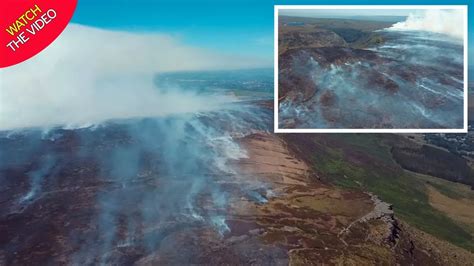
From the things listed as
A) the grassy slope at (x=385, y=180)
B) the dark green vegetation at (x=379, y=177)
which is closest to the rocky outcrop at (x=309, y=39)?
the dark green vegetation at (x=379, y=177)

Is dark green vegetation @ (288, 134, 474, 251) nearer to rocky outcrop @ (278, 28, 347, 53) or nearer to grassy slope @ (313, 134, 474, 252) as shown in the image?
grassy slope @ (313, 134, 474, 252)

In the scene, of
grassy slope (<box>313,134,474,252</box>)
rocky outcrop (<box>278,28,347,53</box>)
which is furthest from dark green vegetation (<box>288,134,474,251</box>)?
rocky outcrop (<box>278,28,347,53</box>)

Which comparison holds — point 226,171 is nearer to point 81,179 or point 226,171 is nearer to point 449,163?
point 81,179

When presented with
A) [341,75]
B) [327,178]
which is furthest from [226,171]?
[341,75]

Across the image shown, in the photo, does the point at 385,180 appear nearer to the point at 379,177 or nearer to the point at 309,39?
the point at 379,177

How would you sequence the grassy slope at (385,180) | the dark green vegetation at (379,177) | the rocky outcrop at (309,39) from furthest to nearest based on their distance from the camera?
the dark green vegetation at (379,177) → the grassy slope at (385,180) → the rocky outcrop at (309,39)

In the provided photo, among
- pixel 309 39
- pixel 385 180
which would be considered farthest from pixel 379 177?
pixel 309 39

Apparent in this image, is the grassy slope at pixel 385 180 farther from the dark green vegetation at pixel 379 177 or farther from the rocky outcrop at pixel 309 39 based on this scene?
the rocky outcrop at pixel 309 39
